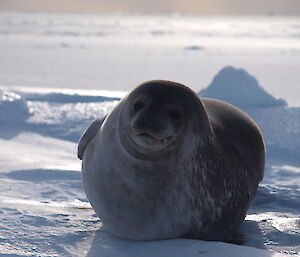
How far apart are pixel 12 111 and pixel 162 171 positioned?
369 centimetres

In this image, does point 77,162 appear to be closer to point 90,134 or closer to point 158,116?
point 90,134

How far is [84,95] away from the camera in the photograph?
696 centimetres

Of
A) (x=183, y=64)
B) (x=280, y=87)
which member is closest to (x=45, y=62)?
(x=183, y=64)

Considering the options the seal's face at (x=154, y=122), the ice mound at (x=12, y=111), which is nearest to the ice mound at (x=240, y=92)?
the ice mound at (x=12, y=111)

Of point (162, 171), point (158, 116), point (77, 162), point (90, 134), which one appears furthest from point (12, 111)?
point (158, 116)

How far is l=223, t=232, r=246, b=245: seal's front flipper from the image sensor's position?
258 cm

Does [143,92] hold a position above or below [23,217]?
above

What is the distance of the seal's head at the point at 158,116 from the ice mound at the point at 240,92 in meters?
3.95

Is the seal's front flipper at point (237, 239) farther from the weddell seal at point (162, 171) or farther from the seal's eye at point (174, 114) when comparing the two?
the seal's eye at point (174, 114)

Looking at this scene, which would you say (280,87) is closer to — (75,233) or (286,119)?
(286,119)

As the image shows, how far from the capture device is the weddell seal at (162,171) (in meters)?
2.33

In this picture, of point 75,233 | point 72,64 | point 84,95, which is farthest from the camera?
point 72,64

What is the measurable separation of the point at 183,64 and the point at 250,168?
9.92m

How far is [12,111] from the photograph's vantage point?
5789mm
